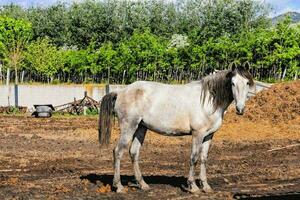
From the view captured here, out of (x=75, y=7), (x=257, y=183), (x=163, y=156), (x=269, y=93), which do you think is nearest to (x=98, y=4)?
(x=75, y=7)

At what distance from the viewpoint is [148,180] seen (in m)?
12.5

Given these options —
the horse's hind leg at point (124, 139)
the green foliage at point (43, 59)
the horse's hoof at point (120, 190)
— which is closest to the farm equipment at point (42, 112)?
the green foliage at point (43, 59)

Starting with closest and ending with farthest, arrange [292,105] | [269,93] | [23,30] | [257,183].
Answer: [257,183]
[292,105]
[269,93]
[23,30]

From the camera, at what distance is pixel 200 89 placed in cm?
1127

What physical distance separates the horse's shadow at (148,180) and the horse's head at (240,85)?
7.37 feet

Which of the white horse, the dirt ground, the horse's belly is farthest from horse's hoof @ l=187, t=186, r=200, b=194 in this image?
the horse's belly

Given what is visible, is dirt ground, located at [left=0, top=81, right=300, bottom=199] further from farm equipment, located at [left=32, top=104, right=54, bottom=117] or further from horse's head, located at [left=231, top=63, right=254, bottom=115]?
farm equipment, located at [left=32, top=104, right=54, bottom=117]

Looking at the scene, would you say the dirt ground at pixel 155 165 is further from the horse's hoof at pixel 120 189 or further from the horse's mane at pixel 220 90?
the horse's mane at pixel 220 90

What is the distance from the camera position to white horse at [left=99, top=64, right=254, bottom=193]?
10.9m

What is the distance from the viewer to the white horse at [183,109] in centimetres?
1087

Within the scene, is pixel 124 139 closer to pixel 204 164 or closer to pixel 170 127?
pixel 170 127

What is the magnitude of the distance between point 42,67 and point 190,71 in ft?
53.7

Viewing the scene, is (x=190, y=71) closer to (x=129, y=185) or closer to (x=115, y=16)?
(x=115, y=16)

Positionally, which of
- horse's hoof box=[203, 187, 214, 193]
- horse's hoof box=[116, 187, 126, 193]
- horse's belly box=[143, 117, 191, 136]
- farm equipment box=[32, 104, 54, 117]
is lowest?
farm equipment box=[32, 104, 54, 117]
